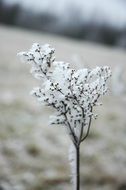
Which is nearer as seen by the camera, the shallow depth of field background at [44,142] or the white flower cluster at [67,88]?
the white flower cluster at [67,88]

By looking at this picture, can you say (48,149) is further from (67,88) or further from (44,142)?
(67,88)

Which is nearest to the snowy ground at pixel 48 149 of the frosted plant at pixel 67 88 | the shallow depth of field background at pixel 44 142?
the shallow depth of field background at pixel 44 142

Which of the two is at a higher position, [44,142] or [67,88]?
[67,88]

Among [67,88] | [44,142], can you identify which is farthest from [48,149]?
[67,88]

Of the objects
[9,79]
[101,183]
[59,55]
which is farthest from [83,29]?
[101,183]

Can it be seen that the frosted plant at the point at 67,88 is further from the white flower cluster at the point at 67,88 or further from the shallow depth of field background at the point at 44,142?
the shallow depth of field background at the point at 44,142

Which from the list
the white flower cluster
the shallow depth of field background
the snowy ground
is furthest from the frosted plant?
the snowy ground

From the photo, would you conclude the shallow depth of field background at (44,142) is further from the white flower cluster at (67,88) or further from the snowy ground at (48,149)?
the white flower cluster at (67,88)

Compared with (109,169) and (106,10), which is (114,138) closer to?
(109,169)
